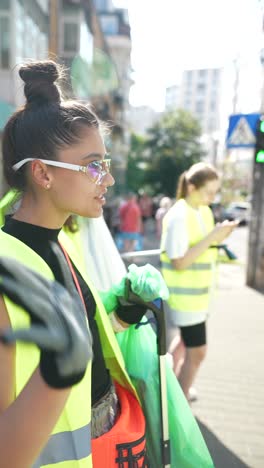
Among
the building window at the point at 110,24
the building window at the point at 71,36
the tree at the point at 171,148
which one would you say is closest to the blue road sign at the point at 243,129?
the building window at the point at 71,36

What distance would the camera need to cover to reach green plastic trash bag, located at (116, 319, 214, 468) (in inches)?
63.3

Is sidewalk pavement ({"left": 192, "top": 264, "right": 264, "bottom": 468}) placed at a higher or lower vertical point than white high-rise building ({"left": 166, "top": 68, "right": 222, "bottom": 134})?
lower

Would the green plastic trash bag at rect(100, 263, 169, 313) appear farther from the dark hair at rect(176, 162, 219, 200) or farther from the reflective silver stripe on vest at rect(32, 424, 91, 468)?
the dark hair at rect(176, 162, 219, 200)

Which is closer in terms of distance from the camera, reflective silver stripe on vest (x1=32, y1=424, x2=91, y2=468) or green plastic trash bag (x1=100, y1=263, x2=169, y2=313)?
reflective silver stripe on vest (x1=32, y1=424, x2=91, y2=468)

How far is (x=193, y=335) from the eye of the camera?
9.40 ft

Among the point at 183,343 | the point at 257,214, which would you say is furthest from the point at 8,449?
the point at 257,214

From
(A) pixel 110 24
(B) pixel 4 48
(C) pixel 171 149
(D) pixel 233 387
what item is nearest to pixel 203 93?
(A) pixel 110 24

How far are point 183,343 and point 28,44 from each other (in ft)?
40.6

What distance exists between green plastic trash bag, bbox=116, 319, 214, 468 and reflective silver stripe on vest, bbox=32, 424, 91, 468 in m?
0.59

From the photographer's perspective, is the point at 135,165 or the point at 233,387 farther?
the point at 135,165

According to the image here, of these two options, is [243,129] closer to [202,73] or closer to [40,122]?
[40,122]

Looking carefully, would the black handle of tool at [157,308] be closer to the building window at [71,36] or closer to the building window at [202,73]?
the building window at [71,36]

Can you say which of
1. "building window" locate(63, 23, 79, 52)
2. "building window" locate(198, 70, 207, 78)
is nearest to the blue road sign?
"building window" locate(63, 23, 79, 52)

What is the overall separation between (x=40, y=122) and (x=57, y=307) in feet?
2.57
